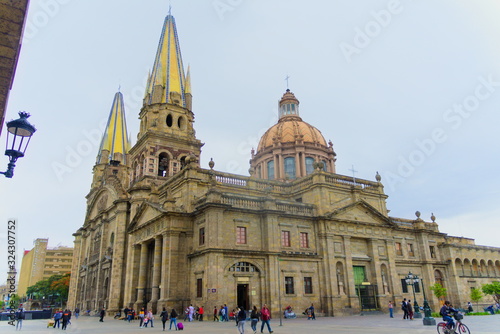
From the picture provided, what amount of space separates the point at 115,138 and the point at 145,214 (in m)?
30.9

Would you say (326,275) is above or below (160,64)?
below

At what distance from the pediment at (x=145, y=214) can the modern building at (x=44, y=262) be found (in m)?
85.4

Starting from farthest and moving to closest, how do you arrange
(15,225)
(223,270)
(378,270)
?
(378,270) < (223,270) < (15,225)

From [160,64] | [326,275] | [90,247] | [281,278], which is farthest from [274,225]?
[90,247]

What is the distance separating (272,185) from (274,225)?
7.19m

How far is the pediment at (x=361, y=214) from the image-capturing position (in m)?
36.8

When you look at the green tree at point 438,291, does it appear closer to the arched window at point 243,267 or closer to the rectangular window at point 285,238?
the rectangular window at point 285,238

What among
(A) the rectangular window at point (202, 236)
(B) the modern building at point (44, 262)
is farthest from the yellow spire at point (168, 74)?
(B) the modern building at point (44, 262)

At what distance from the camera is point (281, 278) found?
3206 cm

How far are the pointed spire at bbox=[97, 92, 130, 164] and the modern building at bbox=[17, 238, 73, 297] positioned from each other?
62999 mm

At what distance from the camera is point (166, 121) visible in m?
47.1

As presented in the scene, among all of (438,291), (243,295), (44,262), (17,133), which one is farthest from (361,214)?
(44,262)

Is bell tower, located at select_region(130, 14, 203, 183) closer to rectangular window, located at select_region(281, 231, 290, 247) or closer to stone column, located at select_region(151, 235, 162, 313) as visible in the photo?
stone column, located at select_region(151, 235, 162, 313)

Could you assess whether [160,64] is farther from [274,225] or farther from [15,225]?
[15,225]
